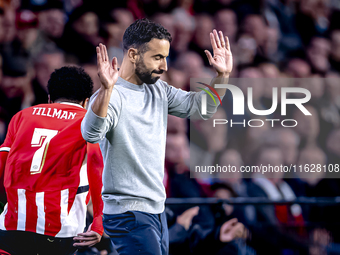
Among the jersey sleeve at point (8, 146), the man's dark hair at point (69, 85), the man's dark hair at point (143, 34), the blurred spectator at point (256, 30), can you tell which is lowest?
the jersey sleeve at point (8, 146)

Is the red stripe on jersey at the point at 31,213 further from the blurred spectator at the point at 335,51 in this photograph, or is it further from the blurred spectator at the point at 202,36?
the blurred spectator at the point at 335,51

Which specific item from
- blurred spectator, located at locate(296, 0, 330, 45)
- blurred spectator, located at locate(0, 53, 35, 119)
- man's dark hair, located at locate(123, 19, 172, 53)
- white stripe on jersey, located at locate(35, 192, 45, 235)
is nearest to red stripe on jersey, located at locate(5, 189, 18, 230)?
white stripe on jersey, located at locate(35, 192, 45, 235)

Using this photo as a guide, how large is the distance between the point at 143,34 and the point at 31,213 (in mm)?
990

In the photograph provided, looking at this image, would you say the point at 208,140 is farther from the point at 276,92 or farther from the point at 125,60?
the point at 125,60

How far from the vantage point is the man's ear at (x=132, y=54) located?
1.61 metres

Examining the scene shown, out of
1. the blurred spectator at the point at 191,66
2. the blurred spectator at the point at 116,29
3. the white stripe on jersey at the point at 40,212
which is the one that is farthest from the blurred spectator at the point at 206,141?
the white stripe on jersey at the point at 40,212

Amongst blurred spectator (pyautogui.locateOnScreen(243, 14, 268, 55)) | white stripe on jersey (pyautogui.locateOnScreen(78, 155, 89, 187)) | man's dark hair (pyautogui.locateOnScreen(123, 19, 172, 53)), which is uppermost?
blurred spectator (pyautogui.locateOnScreen(243, 14, 268, 55))

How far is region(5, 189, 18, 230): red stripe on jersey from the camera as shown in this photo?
5.61ft

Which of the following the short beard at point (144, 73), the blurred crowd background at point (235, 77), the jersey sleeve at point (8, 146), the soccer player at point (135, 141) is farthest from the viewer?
the blurred crowd background at point (235, 77)

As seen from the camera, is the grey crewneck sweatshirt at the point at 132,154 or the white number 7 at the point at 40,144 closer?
the grey crewneck sweatshirt at the point at 132,154

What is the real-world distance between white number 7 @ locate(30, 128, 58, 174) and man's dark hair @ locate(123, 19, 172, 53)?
56 cm

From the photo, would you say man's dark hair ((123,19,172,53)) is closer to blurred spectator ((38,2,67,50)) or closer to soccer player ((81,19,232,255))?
soccer player ((81,19,232,255))

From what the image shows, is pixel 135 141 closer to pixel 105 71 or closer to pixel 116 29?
pixel 105 71

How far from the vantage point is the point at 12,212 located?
1722 millimetres
